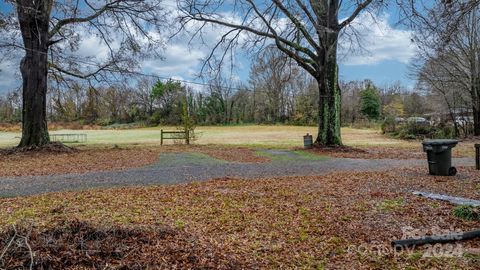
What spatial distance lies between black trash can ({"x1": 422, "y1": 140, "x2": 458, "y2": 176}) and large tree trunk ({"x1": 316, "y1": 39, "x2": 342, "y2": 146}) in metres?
8.57

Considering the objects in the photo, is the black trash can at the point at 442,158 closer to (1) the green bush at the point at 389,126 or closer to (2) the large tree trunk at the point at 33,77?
(2) the large tree trunk at the point at 33,77

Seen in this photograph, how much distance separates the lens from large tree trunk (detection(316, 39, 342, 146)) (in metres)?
16.9

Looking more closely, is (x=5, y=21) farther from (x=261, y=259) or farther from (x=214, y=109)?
(x=214, y=109)

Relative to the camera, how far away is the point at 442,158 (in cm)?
842

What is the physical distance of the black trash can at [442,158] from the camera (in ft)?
27.6

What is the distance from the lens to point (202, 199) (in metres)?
5.77

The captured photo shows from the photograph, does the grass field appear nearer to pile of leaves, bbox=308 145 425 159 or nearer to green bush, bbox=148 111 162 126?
pile of leaves, bbox=308 145 425 159

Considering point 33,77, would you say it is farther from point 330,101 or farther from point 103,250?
point 103,250

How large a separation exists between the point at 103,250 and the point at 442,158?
26.7 feet

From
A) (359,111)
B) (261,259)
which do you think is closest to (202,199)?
(261,259)

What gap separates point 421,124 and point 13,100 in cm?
3047

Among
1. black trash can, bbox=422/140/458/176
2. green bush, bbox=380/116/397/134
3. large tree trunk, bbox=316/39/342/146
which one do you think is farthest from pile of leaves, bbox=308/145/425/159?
green bush, bbox=380/116/397/134

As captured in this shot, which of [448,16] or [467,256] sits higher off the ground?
[448,16]

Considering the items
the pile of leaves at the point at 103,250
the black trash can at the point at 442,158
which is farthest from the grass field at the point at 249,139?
the pile of leaves at the point at 103,250
